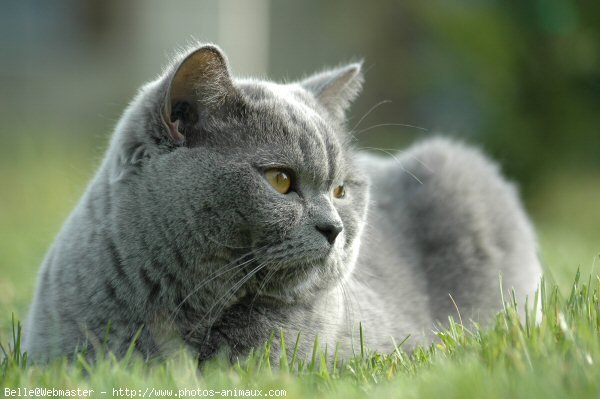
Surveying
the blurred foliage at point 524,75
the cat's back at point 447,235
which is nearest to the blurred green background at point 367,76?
the blurred foliage at point 524,75

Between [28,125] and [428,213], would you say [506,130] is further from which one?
[28,125]

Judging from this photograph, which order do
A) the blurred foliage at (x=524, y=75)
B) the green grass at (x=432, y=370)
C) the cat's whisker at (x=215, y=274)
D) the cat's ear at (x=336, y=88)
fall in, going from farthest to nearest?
1. the blurred foliage at (x=524, y=75)
2. the cat's ear at (x=336, y=88)
3. the cat's whisker at (x=215, y=274)
4. the green grass at (x=432, y=370)

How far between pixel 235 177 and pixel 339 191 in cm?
41

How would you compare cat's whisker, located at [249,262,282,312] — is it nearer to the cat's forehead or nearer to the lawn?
the lawn

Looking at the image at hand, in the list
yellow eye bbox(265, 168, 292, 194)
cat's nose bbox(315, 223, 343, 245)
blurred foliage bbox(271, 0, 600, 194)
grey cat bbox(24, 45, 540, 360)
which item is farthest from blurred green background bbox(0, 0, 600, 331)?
cat's nose bbox(315, 223, 343, 245)

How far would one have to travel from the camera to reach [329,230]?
184cm

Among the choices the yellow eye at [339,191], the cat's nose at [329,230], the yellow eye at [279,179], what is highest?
the yellow eye at [279,179]

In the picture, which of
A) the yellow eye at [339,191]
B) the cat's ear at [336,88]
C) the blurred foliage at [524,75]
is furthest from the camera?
the blurred foliage at [524,75]

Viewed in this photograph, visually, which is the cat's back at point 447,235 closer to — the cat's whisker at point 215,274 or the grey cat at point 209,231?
the grey cat at point 209,231

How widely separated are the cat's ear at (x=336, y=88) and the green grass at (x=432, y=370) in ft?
2.71

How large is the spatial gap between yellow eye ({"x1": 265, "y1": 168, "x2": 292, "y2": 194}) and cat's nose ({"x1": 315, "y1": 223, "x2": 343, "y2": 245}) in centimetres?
13

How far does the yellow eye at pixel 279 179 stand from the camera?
1852 millimetres

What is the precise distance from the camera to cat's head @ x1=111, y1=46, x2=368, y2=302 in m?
1.79

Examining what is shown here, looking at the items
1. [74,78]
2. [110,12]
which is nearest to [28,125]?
[74,78]
